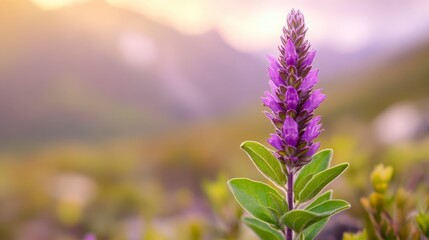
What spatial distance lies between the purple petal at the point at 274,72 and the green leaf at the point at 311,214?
36cm

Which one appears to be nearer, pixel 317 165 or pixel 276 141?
pixel 276 141

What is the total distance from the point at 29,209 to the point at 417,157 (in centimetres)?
547

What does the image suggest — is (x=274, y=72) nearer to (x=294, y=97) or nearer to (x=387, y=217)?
(x=294, y=97)

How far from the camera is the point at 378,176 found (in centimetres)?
246

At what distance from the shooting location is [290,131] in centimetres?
153

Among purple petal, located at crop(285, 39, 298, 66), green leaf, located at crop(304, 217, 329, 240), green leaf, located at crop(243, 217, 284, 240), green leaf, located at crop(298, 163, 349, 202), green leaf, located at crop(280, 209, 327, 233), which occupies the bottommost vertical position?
green leaf, located at crop(243, 217, 284, 240)

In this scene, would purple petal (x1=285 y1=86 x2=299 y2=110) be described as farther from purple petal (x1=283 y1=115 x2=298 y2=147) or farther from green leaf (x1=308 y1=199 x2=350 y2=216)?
green leaf (x1=308 y1=199 x2=350 y2=216)

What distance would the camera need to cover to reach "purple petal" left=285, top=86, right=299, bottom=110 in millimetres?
1523

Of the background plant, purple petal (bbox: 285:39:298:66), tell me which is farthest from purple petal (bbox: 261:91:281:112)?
the background plant

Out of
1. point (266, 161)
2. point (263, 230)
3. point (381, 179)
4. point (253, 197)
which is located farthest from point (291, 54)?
point (381, 179)

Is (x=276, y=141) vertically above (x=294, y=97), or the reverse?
(x=294, y=97)

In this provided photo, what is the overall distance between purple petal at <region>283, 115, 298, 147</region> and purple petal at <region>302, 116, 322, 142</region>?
31 millimetres

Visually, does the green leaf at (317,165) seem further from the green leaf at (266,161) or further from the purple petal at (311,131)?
the purple petal at (311,131)

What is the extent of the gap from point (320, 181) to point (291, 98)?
0.28m
